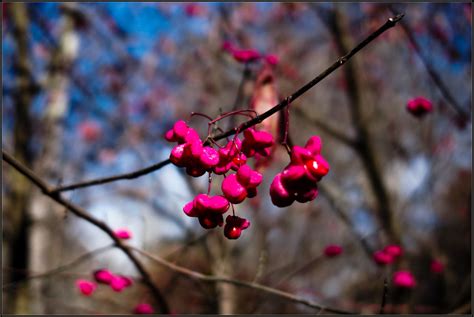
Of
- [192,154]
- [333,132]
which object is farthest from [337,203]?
[192,154]

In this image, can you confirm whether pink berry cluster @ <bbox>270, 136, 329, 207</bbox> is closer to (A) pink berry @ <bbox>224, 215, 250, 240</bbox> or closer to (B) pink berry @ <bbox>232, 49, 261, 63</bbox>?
(A) pink berry @ <bbox>224, 215, 250, 240</bbox>

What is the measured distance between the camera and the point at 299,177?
33.2 inches

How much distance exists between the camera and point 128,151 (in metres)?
4.98

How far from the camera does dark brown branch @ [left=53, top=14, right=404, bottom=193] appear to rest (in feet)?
2.48

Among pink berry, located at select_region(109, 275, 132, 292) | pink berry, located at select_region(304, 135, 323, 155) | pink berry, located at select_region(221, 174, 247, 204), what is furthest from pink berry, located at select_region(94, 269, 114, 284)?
pink berry, located at select_region(304, 135, 323, 155)

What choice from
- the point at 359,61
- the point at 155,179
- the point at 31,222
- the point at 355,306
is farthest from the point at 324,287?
the point at 31,222

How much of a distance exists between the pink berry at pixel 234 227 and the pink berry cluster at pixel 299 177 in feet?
0.45

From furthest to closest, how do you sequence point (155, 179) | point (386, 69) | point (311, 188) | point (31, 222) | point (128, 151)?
point (386, 69) < point (128, 151) < point (155, 179) < point (31, 222) < point (311, 188)

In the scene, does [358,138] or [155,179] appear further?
[155,179]

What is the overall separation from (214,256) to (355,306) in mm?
2242

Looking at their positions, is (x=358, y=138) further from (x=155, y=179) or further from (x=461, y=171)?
(x=461, y=171)

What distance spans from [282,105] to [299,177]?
163mm

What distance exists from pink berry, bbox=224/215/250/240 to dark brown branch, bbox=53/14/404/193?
214 millimetres

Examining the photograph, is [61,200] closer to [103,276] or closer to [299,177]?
[103,276]
